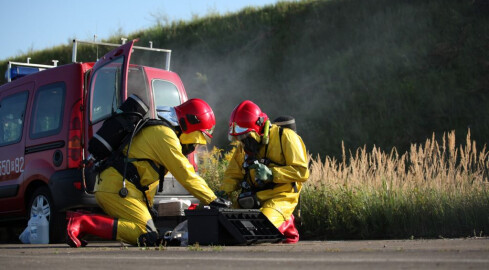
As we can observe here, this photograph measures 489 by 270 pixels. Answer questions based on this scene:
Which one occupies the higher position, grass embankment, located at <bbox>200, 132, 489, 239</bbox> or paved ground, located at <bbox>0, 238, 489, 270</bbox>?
grass embankment, located at <bbox>200, 132, 489, 239</bbox>

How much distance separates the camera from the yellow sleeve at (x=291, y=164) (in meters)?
9.09

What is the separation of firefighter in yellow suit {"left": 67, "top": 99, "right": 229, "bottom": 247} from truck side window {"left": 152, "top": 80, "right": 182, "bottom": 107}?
165 cm

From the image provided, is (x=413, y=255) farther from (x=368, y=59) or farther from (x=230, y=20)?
(x=230, y=20)

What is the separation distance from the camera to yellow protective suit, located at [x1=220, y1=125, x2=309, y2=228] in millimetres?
9062

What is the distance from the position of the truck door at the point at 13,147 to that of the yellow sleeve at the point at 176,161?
2825mm

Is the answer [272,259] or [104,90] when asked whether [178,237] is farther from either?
[272,259]

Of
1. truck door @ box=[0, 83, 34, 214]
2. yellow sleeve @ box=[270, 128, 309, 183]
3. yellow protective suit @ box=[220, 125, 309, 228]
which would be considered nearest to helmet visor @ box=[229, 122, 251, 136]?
yellow protective suit @ box=[220, 125, 309, 228]

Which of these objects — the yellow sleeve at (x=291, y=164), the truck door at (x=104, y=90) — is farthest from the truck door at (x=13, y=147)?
the yellow sleeve at (x=291, y=164)

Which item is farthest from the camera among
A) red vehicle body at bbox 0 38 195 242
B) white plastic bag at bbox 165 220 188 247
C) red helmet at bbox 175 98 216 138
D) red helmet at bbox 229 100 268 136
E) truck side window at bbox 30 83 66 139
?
truck side window at bbox 30 83 66 139

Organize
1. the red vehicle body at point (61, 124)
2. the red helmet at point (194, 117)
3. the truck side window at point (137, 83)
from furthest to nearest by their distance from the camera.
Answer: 1. the truck side window at point (137, 83)
2. the red vehicle body at point (61, 124)
3. the red helmet at point (194, 117)

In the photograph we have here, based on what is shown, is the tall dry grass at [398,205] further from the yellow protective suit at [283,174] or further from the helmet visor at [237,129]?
the helmet visor at [237,129]

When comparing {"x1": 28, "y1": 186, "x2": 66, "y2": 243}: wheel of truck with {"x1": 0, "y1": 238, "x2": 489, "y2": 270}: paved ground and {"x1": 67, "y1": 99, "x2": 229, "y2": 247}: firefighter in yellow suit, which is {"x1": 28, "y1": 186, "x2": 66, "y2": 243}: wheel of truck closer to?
{"x1": 67, "y1": 99, "x2": 229, "y2": 247}: firefighter in yellow suit

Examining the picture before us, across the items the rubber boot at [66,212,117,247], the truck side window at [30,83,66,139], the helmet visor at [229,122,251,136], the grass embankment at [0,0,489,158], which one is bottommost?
the rubber boot at [66,212,117,247]

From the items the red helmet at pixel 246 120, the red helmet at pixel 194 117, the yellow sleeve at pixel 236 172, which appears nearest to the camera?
the red helmet at pixel 194 117
